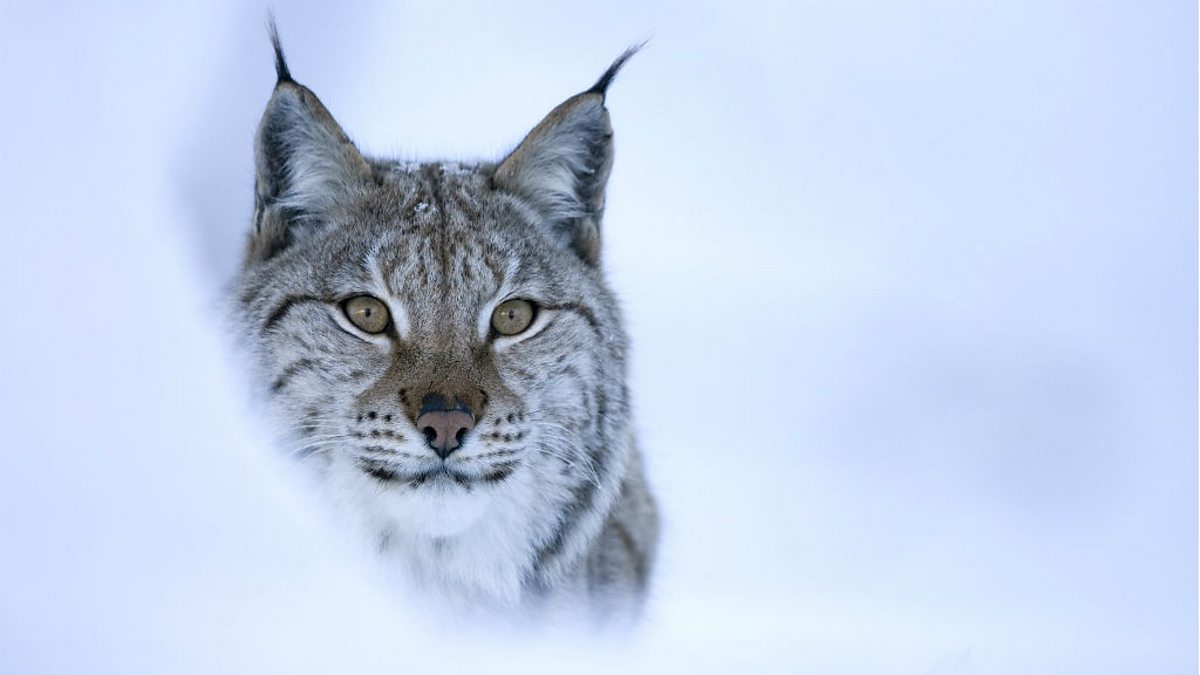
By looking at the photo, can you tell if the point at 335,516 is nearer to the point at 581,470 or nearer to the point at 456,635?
the point at 456,635

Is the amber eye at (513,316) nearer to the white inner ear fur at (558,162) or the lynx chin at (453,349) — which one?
the lynx chin at (453,349)

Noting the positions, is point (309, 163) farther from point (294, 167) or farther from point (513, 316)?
point (513, 316)

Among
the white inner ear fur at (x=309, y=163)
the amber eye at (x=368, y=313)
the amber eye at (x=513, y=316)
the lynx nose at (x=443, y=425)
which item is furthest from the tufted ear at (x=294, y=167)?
the lynx nose at (x=443, y=425)

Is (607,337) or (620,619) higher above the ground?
(607,337)

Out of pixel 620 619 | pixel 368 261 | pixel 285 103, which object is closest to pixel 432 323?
pixel 368 261

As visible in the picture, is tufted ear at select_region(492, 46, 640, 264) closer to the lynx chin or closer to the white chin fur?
the lynx chin

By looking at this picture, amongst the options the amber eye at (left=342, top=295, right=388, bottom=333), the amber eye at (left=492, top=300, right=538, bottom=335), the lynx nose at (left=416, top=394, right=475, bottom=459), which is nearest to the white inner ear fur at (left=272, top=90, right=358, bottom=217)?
the amber eye at (left=342, top=295, right=388, bottom=333)

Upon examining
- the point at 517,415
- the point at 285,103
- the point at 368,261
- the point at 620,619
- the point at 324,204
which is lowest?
the point at 620,619

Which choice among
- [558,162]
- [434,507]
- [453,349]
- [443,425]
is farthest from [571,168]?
[434,507]
